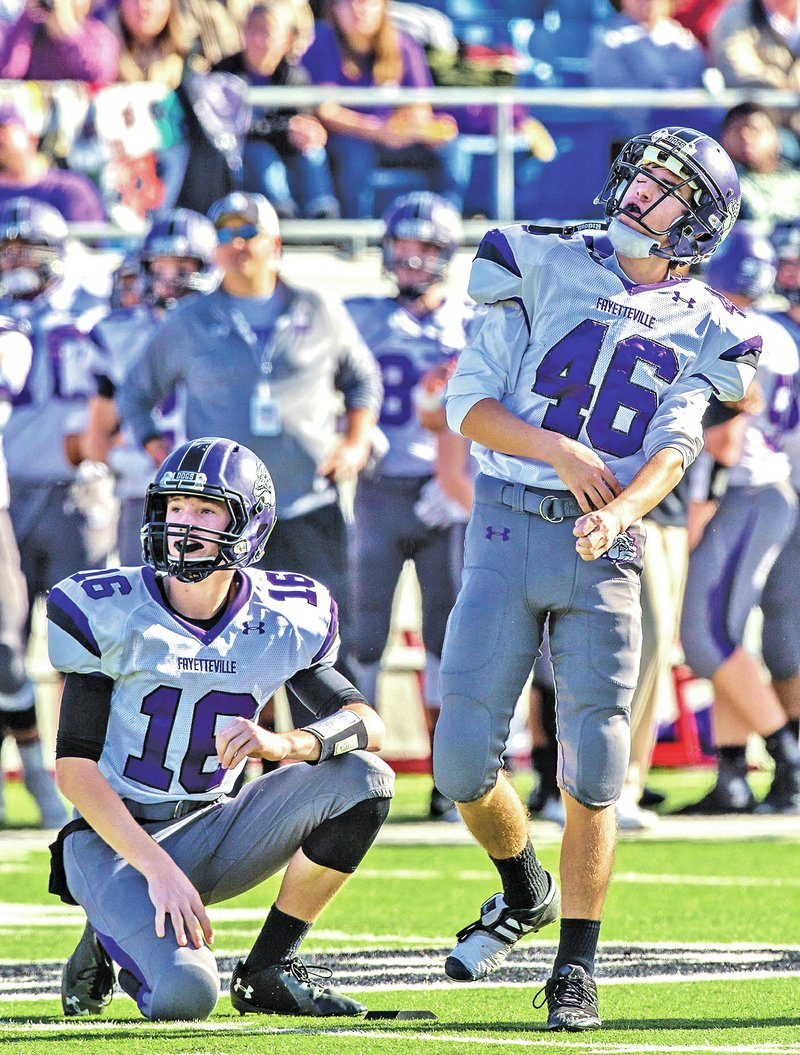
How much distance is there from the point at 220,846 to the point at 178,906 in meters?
0.27

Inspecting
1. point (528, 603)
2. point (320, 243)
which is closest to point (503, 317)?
point (528, 603)

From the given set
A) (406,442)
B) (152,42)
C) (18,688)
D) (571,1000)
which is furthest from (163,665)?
(152,42)

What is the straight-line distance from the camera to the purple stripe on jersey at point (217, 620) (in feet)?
12.8

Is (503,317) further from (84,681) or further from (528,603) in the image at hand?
(84,681)

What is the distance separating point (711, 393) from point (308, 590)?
0.89 meters

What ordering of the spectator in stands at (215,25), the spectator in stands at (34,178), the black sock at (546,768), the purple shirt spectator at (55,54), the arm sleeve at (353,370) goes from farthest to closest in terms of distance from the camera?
the spectator in stands at (215,25)
the purple shirt spectator at (55,54)
the spectator in stands at (34,178)
the black sock at (546,768)
the arm sleeve at (353,370)

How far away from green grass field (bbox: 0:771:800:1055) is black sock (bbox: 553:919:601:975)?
0.12 m

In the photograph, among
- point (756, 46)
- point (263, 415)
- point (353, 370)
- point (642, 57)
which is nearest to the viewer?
point (263, 415)

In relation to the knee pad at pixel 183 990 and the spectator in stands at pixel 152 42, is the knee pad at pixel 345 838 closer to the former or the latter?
the knee pad at pixel 183 990

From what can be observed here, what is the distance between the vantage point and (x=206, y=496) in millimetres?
3875

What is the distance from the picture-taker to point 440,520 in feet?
24.5

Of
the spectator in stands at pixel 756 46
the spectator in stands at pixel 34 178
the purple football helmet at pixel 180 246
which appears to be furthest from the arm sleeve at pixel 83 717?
the spectator in stands at pixel 756 46

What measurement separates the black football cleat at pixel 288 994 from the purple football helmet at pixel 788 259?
15.5 feet

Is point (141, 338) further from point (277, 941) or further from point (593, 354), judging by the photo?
point (277, 941)
